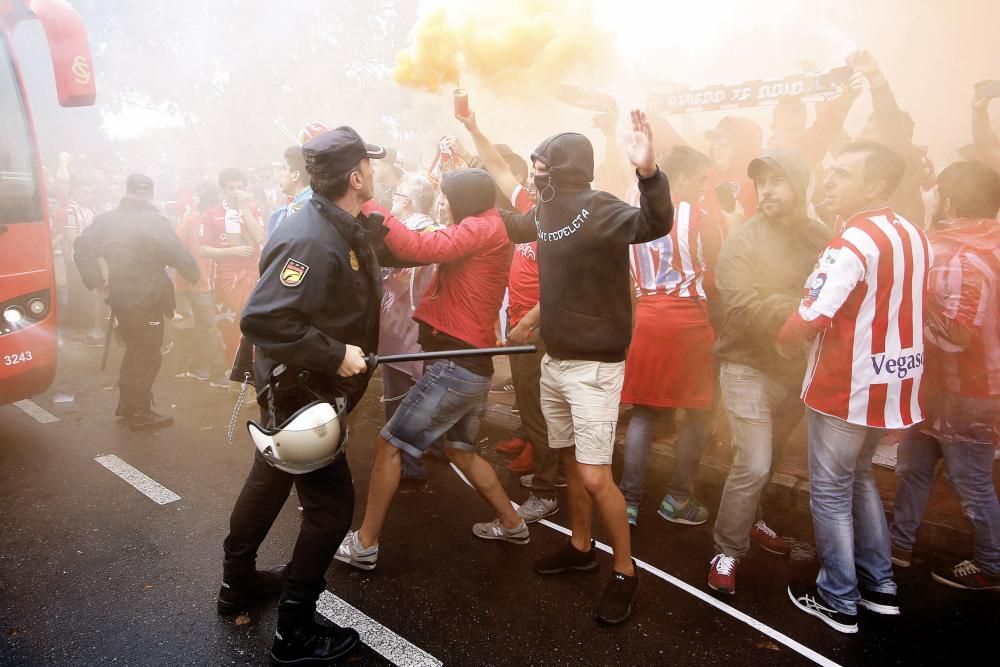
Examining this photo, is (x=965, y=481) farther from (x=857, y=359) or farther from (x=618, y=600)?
(x=618, y=600)

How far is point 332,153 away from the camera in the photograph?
2314 mm

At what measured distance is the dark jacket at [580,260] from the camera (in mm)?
2529

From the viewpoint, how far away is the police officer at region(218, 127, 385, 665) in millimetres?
2148

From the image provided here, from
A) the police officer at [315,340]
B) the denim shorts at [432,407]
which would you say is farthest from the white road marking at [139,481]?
the denim shorts at [432,407]

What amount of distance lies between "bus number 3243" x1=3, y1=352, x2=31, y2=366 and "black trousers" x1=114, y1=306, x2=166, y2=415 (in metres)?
0.79

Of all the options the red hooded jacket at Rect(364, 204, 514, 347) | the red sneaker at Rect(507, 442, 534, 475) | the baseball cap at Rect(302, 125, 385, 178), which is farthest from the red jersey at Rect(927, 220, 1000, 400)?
the baseball cap at Rect(302, 125, 385, 178)

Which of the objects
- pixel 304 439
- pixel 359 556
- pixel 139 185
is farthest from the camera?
pixel 139 185

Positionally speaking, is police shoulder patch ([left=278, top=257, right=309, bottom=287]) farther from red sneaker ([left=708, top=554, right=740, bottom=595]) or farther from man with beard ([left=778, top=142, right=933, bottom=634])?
red sneaker ([left=708, top=554, right=740, bottom=595])

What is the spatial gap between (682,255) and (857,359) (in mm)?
1057

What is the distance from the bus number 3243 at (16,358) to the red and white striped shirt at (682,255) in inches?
160

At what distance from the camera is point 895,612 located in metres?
2.66

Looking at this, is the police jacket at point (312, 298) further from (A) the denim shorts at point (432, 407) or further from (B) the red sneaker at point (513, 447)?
(B) the red sneaker at point (513, 447)

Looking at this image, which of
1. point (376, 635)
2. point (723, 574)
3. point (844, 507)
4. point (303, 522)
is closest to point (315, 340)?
point (303, 522)

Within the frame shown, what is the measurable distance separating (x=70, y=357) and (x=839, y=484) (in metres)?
8.10
